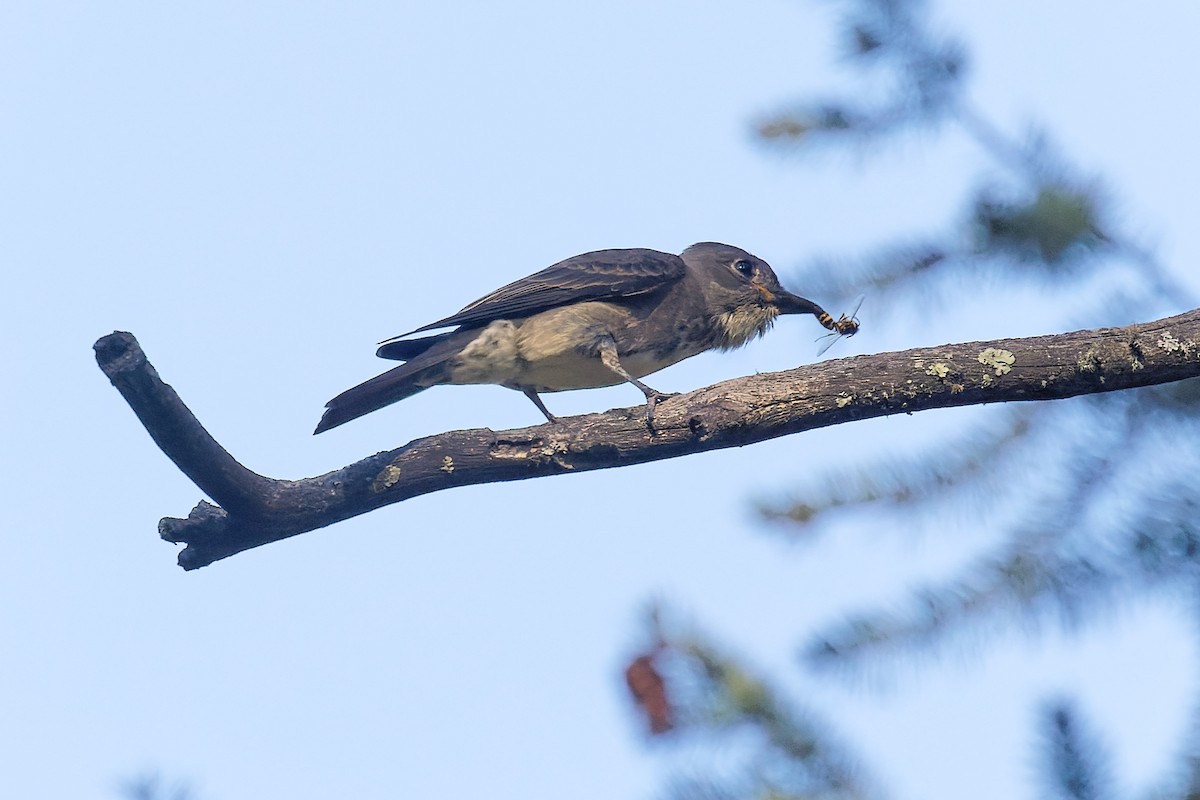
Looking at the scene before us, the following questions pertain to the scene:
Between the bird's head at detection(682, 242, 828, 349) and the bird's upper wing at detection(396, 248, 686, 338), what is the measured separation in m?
0.21

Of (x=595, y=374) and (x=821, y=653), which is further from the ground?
(x=595, y=374)

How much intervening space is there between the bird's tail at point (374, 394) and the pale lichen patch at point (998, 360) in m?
2.83

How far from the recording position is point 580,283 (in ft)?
21.6

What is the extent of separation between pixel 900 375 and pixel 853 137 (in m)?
0.78

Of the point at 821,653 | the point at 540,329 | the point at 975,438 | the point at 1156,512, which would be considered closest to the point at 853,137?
the point at 975,438

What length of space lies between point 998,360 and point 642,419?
1.27m

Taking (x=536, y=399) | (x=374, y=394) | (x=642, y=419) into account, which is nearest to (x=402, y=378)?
(x=374, y=394)

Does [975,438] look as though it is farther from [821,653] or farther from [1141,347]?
[821,653]

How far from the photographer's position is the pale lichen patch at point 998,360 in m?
3.84

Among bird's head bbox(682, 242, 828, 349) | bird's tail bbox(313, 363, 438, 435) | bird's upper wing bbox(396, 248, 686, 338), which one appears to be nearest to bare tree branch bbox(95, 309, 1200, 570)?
bird's tail bbox(313, 363, 438, 435)

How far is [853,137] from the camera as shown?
3.85 m

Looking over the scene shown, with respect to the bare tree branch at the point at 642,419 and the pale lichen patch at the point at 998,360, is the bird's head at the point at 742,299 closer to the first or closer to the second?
the bare tree branch at the point at 642,419

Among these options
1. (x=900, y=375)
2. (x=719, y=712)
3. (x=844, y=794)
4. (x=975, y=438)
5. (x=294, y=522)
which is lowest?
(x=844, y=794)

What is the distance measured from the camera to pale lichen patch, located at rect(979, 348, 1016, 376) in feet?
12.6
